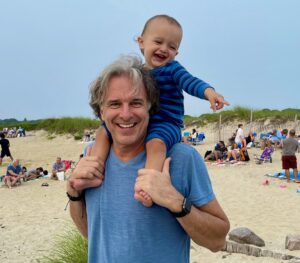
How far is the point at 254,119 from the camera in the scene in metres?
32.8

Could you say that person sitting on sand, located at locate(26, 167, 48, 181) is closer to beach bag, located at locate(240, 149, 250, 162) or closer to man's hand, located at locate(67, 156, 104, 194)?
beach bag, located at locate(240, 149, 250, 162)

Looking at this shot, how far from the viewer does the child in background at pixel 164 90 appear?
1974mm

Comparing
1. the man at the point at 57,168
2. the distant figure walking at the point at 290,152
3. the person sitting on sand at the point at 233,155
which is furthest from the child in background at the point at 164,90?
the person sitting on sand at the point at 233,155

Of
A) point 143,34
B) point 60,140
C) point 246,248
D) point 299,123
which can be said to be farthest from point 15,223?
point 60,140

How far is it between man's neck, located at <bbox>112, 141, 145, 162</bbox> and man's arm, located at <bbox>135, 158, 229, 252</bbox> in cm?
18

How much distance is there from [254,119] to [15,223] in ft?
87.4

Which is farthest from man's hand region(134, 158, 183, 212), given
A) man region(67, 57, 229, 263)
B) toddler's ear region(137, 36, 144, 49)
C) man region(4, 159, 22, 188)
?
man region(4, 159, 22, 188)

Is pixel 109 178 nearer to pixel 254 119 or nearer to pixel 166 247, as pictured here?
pixel 166 247

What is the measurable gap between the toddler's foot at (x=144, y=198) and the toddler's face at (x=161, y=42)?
0.86 metres

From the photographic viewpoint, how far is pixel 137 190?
71.9 inches

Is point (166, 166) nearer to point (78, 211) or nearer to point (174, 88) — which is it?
point (174, 88)

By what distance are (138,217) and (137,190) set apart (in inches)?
5.6

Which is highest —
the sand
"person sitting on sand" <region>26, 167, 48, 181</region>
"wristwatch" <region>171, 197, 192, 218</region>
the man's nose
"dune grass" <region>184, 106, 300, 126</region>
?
"dune grass" <region>184, 106, 300, 126</region>

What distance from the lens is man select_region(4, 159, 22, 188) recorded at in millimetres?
13891
